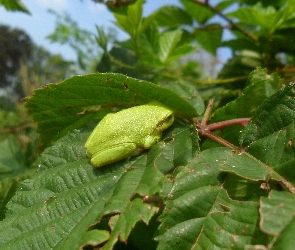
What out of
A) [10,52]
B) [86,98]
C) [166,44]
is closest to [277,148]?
[86,98]

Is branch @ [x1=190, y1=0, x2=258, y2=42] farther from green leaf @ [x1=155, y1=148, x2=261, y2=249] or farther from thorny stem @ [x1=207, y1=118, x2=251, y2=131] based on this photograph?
green leaf @ [x1=155, y1=148, x2=261, y2=249]

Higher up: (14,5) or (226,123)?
(14,5)

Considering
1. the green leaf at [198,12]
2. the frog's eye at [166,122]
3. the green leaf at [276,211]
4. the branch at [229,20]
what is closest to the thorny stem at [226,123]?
the frog's eye at [166,122]

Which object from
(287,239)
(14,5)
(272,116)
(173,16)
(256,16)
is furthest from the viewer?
(173,16)

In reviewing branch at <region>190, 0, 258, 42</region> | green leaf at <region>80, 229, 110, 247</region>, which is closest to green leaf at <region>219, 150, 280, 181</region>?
green leaf at <region>80, 229, 110, 247</region>

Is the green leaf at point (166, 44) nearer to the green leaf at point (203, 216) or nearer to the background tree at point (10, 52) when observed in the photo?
the green leaf at point (203, 216)

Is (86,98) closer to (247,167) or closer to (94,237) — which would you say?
(94,237)
